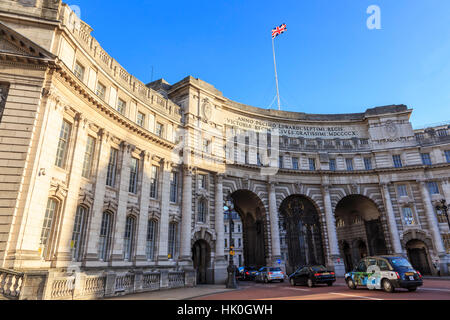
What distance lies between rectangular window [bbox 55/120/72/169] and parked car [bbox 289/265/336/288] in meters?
18.0

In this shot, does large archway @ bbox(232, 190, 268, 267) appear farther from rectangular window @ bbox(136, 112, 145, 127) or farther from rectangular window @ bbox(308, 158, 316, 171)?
rectangular window @ bbox(136, 112, 145, 127)

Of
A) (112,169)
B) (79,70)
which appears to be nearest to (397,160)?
(112,169)

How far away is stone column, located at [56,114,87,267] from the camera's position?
1684 cm

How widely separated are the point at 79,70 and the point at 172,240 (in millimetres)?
16173

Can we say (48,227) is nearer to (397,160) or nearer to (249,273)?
(249,273)

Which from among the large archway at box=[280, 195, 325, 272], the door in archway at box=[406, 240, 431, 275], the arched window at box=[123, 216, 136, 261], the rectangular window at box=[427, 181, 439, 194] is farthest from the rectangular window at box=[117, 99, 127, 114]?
the rectangular window at box=[427, 181, 439, 194]

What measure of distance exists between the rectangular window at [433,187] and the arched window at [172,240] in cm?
3331

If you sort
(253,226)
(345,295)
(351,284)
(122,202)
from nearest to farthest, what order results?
(345,295) < (351,284) < (122,202) < (253,226)

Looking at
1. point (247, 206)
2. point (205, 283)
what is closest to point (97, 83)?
point (205, 283)

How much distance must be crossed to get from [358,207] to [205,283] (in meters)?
26.8

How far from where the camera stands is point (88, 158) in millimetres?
20641

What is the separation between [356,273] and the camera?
663 inches

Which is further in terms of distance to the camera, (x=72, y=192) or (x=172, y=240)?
(x=172, y=240)
